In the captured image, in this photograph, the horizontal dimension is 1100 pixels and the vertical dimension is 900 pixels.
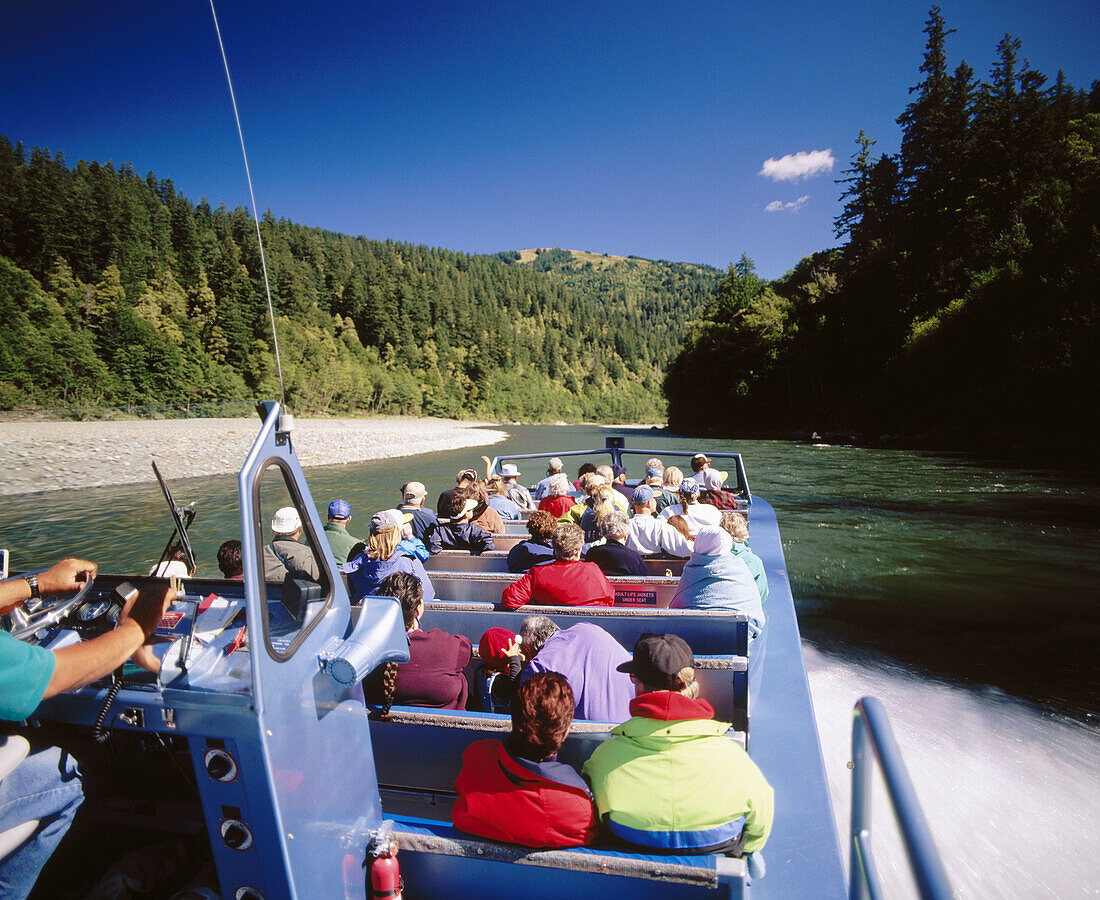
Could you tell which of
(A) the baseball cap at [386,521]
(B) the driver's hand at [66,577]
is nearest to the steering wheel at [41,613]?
(B) the driver's hand at [66,577]

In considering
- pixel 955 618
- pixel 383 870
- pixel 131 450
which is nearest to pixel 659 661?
pixel 383 870

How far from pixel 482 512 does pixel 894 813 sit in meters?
5.34

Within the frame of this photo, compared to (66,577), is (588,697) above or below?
below

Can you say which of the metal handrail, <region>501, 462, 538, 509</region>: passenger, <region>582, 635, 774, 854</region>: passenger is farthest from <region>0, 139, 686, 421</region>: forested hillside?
<region>501, 462, 538, 509</region>: passenger

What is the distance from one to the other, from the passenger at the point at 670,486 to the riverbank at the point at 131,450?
63.9 ft

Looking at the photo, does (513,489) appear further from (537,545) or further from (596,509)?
(537,545)

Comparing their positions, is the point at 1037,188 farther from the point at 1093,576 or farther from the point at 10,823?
the point at 10,823

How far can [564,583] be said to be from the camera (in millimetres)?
3930

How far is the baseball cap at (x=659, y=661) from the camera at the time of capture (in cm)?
214

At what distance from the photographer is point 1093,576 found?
8797 millimetres

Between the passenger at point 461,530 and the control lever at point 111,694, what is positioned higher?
the control lever at point 111,694

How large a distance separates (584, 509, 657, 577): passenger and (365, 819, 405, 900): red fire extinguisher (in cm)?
289

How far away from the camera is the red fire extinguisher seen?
1909 mm

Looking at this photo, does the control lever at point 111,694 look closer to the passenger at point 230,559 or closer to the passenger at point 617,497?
the passenger at point 230,559
